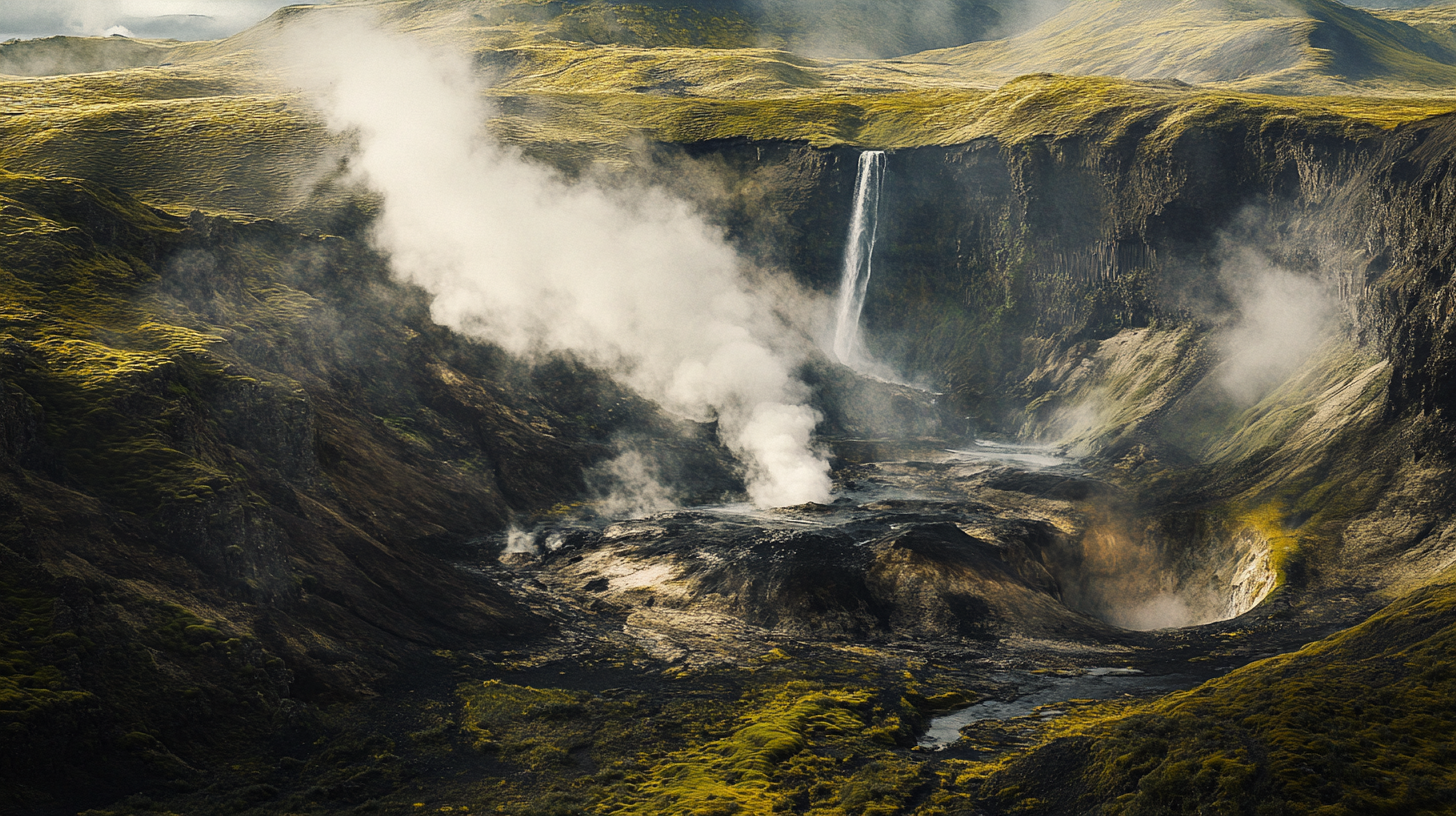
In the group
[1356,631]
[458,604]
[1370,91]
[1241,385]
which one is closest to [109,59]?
[458,604]

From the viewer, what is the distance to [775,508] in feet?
245

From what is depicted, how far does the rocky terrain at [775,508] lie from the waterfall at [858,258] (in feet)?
5.42

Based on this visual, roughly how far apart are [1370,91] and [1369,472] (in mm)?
164669

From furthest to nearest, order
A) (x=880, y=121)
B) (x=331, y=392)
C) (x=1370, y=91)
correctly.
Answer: (x=1370, y=91), (x=880, y=121), (x=331, y=392)

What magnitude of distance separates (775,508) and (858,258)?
198 ft

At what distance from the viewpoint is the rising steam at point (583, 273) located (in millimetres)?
90312

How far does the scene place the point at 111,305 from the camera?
5147 centimetres

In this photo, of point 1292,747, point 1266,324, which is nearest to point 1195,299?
point 1266,324

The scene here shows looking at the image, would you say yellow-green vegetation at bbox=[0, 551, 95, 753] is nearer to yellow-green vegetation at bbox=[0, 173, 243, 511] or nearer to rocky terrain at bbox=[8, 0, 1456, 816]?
rocky terrain at bbox=[8, 0, 1456, 816]

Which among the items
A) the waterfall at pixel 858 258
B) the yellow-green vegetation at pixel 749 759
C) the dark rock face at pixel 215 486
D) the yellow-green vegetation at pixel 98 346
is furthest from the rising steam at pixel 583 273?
the yellow-green vegetation at pixel 749 759

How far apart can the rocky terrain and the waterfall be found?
1.65 metres

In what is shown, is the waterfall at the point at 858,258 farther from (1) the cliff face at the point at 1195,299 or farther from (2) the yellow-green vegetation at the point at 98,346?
(2) the yellow-green vegetation at the point at 98,346

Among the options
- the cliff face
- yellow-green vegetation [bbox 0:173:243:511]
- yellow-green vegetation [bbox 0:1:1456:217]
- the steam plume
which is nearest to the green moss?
the cliff face

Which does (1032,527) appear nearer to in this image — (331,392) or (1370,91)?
(331,392)
